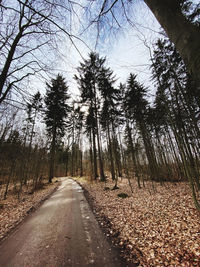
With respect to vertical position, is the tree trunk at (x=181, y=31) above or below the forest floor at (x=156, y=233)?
above

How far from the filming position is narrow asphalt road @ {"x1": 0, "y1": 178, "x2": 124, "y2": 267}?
1.97m

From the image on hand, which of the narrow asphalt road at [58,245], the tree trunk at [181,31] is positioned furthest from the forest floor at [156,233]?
the tree trunk at [181,31]

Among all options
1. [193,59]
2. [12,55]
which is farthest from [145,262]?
[12,55]

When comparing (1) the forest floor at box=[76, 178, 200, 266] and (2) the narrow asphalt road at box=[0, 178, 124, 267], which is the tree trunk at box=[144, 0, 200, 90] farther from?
(2) the narrow asphalt road at box=[0, 178, 124, 267]

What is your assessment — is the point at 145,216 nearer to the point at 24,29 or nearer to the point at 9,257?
the point at 9,257

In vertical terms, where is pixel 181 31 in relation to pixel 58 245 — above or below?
above

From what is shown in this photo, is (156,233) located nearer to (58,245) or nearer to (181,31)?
(58,245)

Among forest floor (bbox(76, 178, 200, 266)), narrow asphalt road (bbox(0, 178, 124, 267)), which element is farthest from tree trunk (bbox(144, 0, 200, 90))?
narrow asphalt road (bbox(0, 178, 124, 267))

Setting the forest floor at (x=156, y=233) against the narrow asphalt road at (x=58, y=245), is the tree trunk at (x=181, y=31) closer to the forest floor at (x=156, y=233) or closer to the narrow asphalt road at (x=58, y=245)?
the forest floor at (x=156, y=233)

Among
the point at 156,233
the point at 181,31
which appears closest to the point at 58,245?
the point at 156,233

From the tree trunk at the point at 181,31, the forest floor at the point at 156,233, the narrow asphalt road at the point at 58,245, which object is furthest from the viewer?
the narrow asphalt road at the point at 58,245

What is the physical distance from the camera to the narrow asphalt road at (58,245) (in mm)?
1967

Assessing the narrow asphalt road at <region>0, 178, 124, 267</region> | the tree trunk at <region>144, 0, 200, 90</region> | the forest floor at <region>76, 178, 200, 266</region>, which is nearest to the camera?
the tree trunk at <region>144, 0, 200, 90</region>

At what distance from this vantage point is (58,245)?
238 cm
